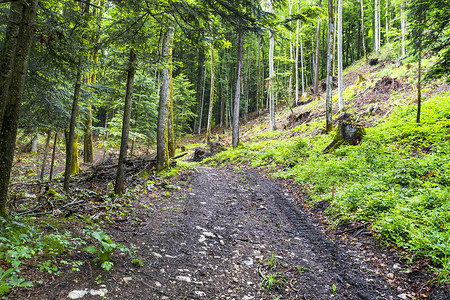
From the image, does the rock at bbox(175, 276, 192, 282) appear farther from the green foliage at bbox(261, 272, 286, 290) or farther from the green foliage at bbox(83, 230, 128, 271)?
the green foliage at bbox(261, 272, 286, 290)

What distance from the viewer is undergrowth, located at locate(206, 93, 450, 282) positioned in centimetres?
387

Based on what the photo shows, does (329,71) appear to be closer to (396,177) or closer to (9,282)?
(396,177)

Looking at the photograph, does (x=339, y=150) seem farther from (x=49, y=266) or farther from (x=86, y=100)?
(x=86, y=100)

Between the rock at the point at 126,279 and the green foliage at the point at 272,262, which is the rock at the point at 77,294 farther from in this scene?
the green foliage at the point at 272,262

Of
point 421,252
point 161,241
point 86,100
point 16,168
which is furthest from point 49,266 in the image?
point 16,168

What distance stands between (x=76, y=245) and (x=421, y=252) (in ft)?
17.3

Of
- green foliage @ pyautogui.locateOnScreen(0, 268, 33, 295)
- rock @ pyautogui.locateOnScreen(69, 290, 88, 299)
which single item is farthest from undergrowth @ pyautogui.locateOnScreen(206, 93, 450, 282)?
green foliage @ pyautogui.locateOnScreen(0, 268, 33, 295)

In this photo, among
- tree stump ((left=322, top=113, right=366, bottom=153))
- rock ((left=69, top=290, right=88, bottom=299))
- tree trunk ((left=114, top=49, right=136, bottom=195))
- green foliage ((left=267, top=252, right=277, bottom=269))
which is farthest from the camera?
tree stump ((left=322, top=113, right=366, bottom=153))

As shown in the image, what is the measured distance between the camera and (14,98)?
2.96 meters

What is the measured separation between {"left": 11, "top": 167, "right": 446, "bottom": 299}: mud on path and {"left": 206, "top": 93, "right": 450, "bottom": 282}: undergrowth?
833 mm

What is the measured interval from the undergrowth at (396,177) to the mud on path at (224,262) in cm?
83

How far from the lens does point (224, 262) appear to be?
149 inches

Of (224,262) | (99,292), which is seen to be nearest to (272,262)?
(224,262)

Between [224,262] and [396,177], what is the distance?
16.6ft
